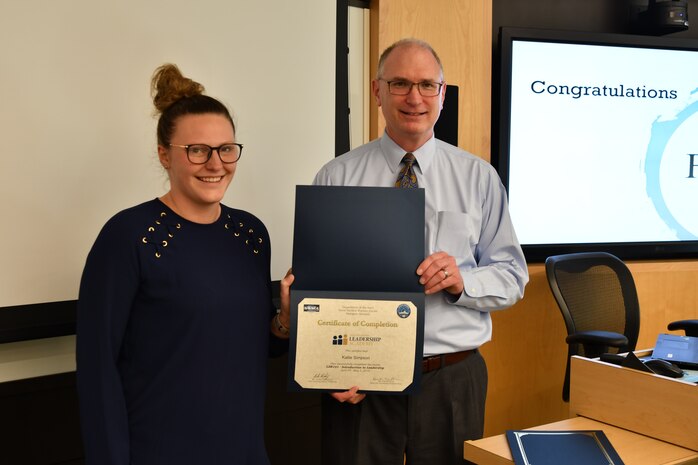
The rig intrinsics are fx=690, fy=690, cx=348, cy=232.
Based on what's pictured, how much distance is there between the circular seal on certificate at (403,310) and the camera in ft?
6.00

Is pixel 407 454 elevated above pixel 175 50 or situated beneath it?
situated beneath

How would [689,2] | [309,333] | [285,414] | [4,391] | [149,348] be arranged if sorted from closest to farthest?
[149,348] → [309,333] → [4,391] → [285,414] → [689,2]

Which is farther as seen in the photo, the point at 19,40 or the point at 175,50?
the point at 175,50

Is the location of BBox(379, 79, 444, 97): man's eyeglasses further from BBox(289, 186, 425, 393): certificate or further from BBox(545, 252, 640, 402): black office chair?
BBox(545, 252, 640, 402): black office chair

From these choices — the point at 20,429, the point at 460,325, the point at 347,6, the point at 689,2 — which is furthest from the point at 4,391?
the point at 689,2

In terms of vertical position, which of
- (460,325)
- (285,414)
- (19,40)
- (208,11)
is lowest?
(285,414)

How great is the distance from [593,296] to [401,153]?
1765mm

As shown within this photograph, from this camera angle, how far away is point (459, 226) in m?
2.10

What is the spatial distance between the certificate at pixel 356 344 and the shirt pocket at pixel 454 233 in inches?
12.9

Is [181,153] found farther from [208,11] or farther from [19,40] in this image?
[208,11]

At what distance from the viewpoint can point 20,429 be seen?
2.25m

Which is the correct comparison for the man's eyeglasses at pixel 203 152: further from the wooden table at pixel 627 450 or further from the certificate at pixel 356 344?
the wooden table at pixel 627 450

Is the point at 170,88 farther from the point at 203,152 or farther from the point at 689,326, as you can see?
the point at 689,326

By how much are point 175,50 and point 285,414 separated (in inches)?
62.3
